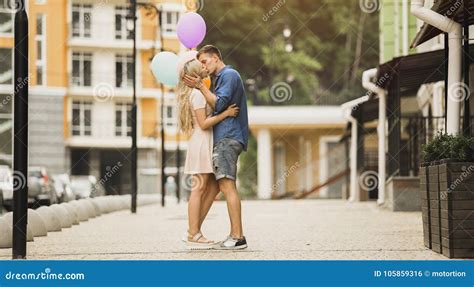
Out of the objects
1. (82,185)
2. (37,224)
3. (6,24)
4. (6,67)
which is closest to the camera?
(37,224)

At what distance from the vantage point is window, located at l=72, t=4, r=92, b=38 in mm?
52594

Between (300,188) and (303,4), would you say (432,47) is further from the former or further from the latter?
(303,4)

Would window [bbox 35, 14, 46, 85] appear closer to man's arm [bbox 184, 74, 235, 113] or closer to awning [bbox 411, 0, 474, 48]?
awning [bbox 411, 0, 474, 48]

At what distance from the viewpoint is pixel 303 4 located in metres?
51.6

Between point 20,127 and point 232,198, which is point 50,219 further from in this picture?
point 20,127

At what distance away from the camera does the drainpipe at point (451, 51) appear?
10555 millimetres

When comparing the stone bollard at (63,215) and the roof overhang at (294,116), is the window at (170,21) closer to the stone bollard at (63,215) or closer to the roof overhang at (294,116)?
the roof overhang at (294,116)

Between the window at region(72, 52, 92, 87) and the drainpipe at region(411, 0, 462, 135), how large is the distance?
4280cm

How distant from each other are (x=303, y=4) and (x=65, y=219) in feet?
126

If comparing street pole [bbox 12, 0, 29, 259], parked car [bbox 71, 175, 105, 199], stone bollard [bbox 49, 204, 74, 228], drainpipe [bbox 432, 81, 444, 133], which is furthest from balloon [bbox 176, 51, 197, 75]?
parked car [bbox 71, 175, 105, 199]

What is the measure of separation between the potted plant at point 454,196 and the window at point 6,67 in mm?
40136

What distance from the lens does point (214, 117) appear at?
9125mm

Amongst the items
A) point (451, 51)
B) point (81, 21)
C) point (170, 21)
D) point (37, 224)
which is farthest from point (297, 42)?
point (451, 51)

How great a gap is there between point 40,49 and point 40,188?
22800 mm
